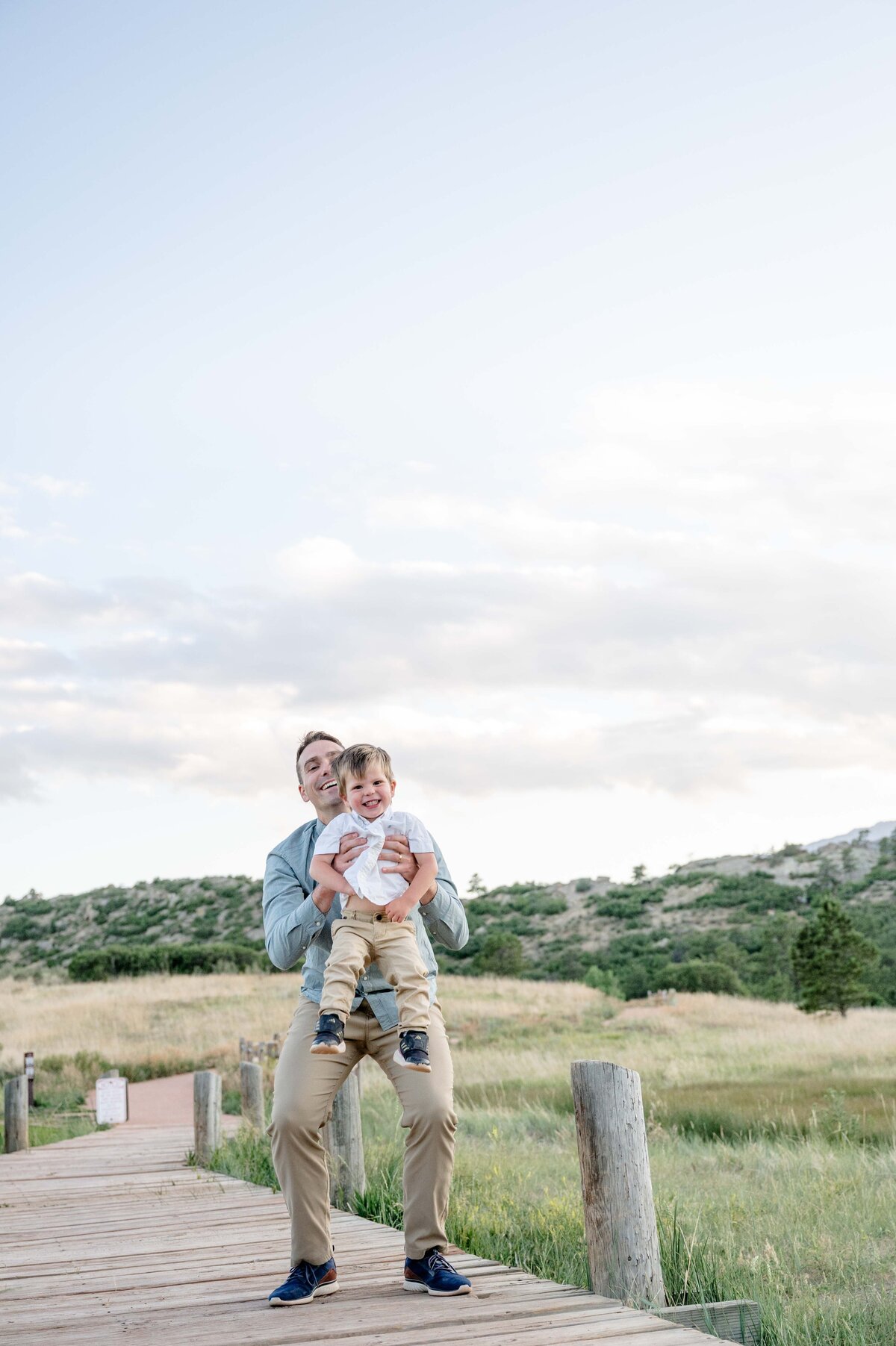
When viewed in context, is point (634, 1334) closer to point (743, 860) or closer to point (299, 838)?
point (299, 838)

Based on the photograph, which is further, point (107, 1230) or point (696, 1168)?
point (696, 1168)

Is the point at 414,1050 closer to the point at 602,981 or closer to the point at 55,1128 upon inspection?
the point at 55,1128

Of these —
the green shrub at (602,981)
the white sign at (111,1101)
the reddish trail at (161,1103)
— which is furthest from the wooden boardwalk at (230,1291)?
the green shrub at (602,981)

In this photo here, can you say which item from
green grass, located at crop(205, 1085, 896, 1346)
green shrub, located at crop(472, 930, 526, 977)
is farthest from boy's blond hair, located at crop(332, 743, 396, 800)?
green shrub, located at crop(472, 930, 526, 977)

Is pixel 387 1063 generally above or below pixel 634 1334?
above

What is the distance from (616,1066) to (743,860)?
69.7m

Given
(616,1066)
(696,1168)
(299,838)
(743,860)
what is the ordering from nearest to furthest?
(616,1066) → (299,838) → (696,1168) → (743,860)

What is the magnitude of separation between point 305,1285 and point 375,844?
1547mm

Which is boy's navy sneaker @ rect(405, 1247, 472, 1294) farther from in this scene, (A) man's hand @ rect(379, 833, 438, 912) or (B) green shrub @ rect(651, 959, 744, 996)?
(B) green shrub @ rect(651, 959, 744, 996)

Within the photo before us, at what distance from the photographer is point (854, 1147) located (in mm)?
10148

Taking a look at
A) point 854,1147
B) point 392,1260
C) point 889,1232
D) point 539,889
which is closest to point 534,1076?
point 854,1147

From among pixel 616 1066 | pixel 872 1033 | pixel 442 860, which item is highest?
pixel 442 860

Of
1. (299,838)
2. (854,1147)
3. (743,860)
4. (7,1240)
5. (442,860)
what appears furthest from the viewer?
(743,860)

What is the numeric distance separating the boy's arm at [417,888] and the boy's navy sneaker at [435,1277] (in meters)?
1.17
